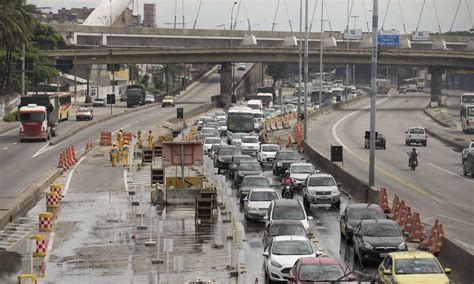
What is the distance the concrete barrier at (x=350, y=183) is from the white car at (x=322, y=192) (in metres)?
1.38

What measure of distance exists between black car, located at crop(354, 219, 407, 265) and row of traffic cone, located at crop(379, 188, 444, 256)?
1405 millimetres

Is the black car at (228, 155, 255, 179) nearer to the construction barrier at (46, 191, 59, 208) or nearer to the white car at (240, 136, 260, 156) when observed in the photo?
the white car at (240, 136, 260, 156)

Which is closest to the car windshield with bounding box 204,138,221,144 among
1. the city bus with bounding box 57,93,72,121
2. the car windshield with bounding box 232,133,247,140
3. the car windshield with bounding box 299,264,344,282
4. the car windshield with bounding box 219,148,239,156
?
the car windshield with bounding box 232,133,247,140

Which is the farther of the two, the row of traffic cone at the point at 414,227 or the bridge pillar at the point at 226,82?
the bridge pillar at the point at 226,82

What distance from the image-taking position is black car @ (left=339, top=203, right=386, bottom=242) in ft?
111

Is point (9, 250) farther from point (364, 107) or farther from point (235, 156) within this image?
point (364, 107)

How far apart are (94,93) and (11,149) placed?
9691cm

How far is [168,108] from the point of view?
14225 cm

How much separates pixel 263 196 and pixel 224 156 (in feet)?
65.6

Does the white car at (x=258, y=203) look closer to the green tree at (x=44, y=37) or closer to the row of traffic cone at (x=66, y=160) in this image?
the row of traffic cone at (x=66, y=160)

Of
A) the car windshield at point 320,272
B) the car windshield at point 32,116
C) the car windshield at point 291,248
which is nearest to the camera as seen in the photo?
the car windshield at point 320,272

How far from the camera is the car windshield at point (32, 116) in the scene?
260ft

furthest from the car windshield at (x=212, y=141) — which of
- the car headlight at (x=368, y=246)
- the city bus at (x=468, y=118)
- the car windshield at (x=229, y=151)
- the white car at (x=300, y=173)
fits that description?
the car headlight at (x=368, y=246)

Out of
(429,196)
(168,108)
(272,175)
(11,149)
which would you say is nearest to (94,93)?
(168,108)
